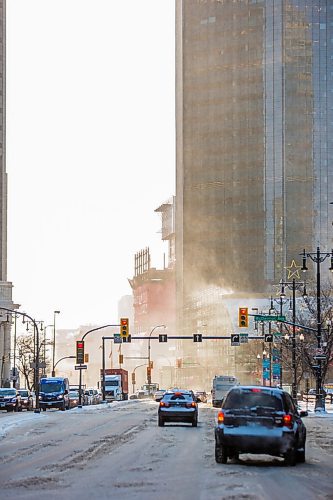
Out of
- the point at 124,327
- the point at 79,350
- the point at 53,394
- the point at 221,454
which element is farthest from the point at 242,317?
the point at 221,454

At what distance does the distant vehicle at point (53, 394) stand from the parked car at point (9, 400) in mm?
2272

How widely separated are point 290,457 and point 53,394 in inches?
2264

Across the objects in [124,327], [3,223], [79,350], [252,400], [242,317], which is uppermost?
[3,223]

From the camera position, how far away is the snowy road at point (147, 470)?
1788 cm

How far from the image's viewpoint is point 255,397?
2364 centimetres

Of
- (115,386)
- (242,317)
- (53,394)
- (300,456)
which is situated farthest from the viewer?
(115,386)

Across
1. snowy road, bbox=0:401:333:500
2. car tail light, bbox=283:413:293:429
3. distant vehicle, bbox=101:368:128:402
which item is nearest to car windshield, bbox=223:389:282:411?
car tail light, bbox=283:413:293:429

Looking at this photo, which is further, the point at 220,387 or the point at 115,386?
the point at 115,386

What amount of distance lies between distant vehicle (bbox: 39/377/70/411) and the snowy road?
Result: 4177cm

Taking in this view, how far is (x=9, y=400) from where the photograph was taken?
250 ft

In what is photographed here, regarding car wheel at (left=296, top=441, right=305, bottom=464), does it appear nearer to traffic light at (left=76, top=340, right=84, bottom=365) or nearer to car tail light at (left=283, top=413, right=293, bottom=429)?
→ car tail light at (left=283, top=413, right=293, bottom=429)

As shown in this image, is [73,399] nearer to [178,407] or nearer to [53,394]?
[53,394]

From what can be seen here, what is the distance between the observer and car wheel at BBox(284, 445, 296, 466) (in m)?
23.6

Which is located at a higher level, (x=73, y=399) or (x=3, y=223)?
(x=3, y=223)
